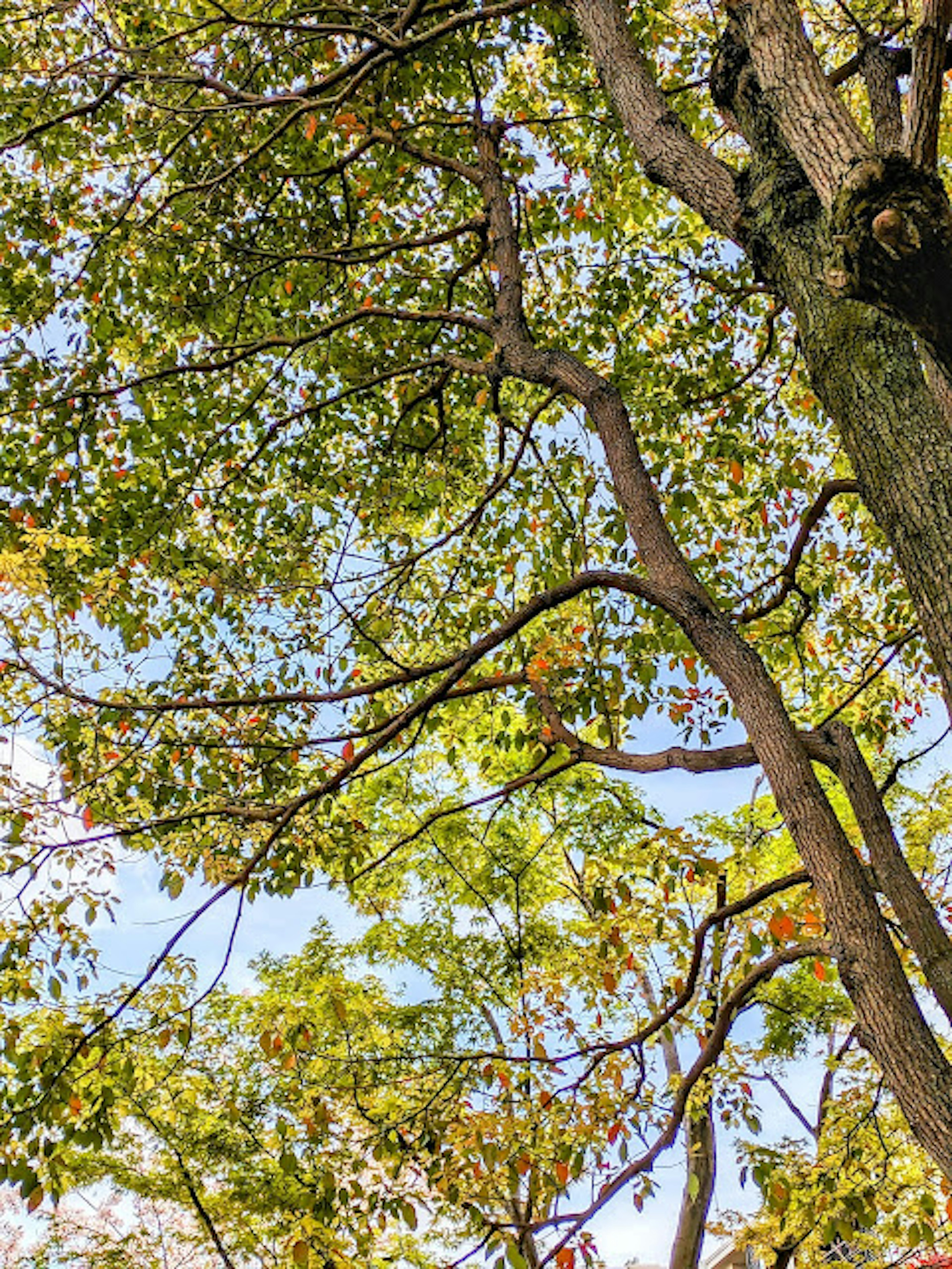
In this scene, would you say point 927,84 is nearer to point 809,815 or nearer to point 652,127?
point 652,127

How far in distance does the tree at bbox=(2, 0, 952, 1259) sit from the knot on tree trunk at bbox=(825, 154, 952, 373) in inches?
0.5

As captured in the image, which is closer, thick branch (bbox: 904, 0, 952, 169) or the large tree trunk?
thick branch (bbox: 904, 0, 952, 169)

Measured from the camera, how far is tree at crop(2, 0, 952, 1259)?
11.1 ft

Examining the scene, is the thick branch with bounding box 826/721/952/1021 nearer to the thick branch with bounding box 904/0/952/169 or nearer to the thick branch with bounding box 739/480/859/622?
the thick branch with bounding box 739/480/859/622

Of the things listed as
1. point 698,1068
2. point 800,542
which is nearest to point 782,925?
point 698,1068

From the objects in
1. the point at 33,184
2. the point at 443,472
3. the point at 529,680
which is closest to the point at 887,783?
the point at 529,680

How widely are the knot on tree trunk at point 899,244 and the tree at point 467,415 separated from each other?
11mm

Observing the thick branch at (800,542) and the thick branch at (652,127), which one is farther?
the thick branch at (800,542)

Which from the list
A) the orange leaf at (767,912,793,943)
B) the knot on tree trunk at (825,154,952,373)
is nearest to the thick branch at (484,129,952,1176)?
the orange leaf at (767,912,793,943)

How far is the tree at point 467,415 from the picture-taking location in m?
3.37

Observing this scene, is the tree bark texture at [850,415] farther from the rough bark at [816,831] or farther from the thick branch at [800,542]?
the thick branch at [800,542]

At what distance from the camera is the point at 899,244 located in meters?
2.60

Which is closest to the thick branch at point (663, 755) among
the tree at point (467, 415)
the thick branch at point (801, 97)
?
the tree at point (467, 415)

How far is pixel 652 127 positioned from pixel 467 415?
4.16 meters
